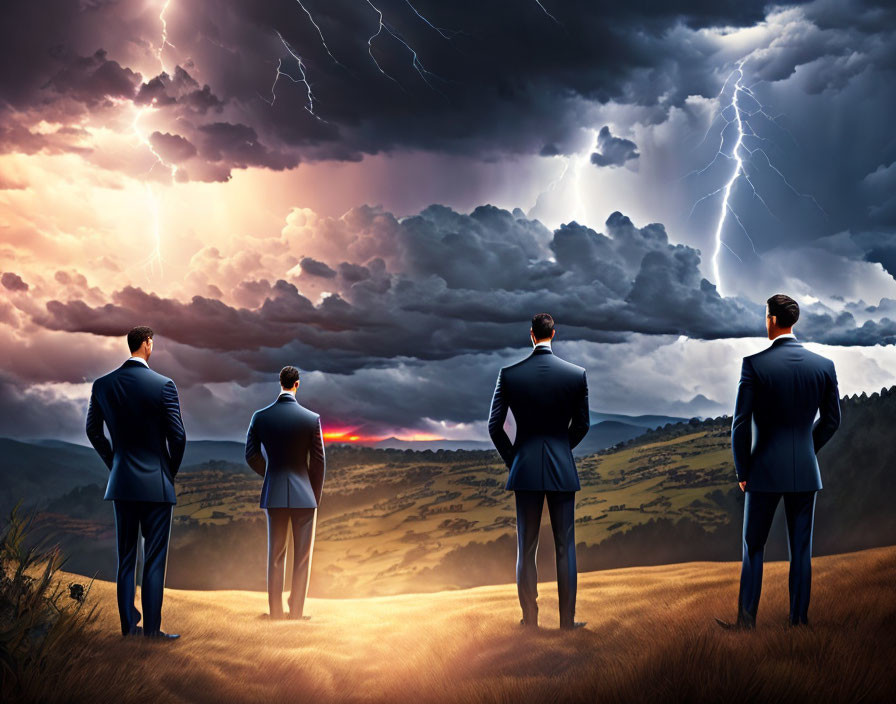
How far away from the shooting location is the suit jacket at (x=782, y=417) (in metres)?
6.33

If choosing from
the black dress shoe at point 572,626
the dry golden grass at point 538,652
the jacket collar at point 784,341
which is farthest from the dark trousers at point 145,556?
the jacket collar at point 784,341

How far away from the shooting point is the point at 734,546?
51.8ft

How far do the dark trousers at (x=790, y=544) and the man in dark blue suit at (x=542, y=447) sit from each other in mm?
1432

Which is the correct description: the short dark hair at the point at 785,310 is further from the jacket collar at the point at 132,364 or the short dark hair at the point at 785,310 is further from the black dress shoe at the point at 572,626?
the jacket collar at the point at 132,364

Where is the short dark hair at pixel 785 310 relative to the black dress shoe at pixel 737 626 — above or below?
above

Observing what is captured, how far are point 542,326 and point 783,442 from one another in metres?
2.20

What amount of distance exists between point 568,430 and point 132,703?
3960mm

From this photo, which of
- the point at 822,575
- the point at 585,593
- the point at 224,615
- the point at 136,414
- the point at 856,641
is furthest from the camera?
the point at 585,593

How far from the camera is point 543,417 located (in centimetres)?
722

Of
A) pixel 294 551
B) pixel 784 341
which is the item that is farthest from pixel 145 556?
pixel 784 341

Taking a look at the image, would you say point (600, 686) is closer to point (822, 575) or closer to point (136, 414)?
point (822, 575)

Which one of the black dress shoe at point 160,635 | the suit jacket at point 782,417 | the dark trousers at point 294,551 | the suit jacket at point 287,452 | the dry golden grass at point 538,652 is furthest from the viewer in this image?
the dark trousers at point 294,551

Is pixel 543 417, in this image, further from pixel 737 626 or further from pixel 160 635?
pixel 160 635

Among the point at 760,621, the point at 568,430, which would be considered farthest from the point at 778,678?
the point at 568,430
